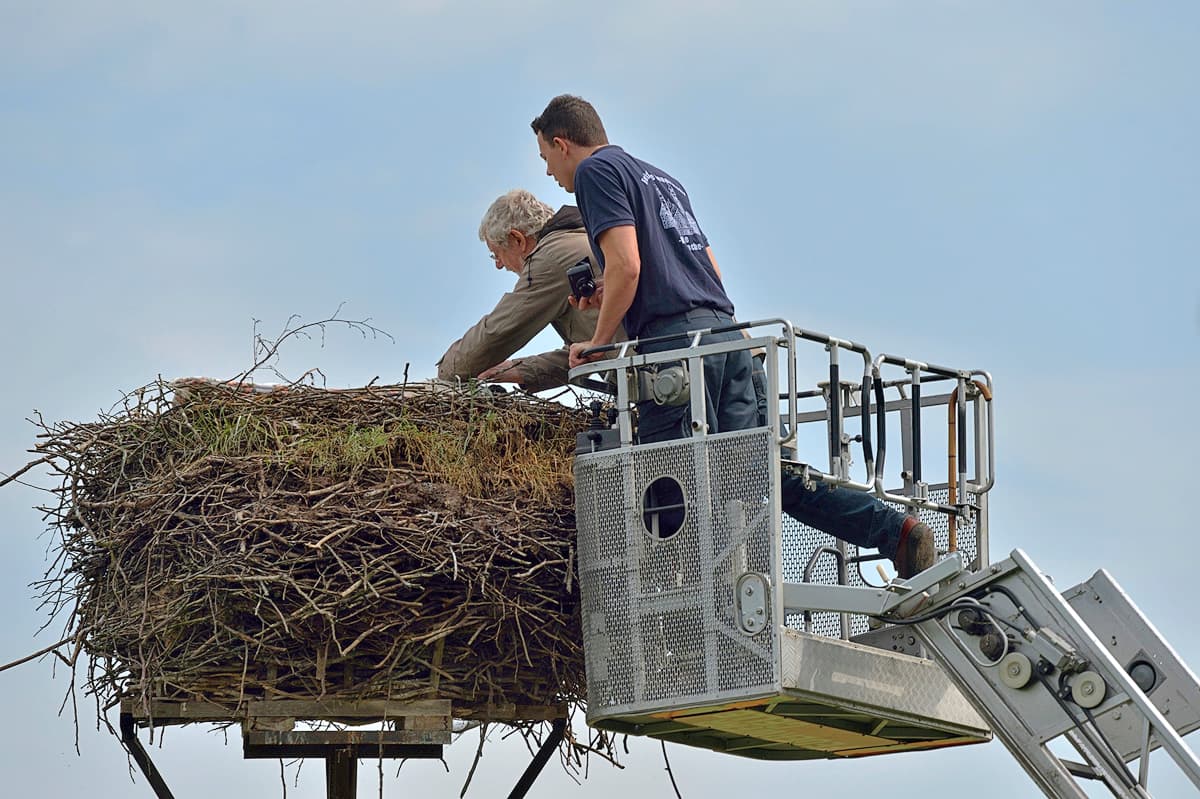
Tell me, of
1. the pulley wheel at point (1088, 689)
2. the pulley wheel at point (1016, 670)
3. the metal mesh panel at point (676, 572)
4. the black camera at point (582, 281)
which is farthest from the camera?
the black camera at point (582, 281)

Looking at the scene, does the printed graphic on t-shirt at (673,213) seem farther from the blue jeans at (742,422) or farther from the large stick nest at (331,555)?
the large stick nest at (331,555)

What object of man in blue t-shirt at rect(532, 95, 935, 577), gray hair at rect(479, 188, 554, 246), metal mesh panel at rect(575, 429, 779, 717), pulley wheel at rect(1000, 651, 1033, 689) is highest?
gray hair at rect(479, 188, 554, 246)

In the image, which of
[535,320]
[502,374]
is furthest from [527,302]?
[502,374]

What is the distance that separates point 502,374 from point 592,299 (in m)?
0.96

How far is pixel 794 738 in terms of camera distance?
10.3m

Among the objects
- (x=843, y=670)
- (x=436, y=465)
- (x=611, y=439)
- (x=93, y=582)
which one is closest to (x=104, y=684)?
(x=93, y=582)

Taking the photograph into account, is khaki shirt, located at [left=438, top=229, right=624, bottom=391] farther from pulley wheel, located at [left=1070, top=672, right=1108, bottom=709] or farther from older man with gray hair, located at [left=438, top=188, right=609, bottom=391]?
pulley wheel, located at [left=1070, top=672, right=1108, bottom=709]

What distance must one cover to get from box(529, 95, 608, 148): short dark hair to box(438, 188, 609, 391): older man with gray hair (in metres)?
0.76

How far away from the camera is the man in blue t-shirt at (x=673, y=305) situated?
9344 mm

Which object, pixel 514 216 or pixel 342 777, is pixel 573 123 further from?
pixel 342 777

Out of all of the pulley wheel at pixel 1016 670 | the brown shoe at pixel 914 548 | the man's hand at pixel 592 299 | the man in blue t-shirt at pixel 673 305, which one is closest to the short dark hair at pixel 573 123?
the man in blue t-shirt at pixel 673 305

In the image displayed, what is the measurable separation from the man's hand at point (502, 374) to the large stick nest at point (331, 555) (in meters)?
0.31

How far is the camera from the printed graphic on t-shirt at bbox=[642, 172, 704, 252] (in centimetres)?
977

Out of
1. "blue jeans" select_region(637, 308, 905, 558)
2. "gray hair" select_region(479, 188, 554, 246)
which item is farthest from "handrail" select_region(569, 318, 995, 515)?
"gray hair" select_region(479, 188, 554, 246)
